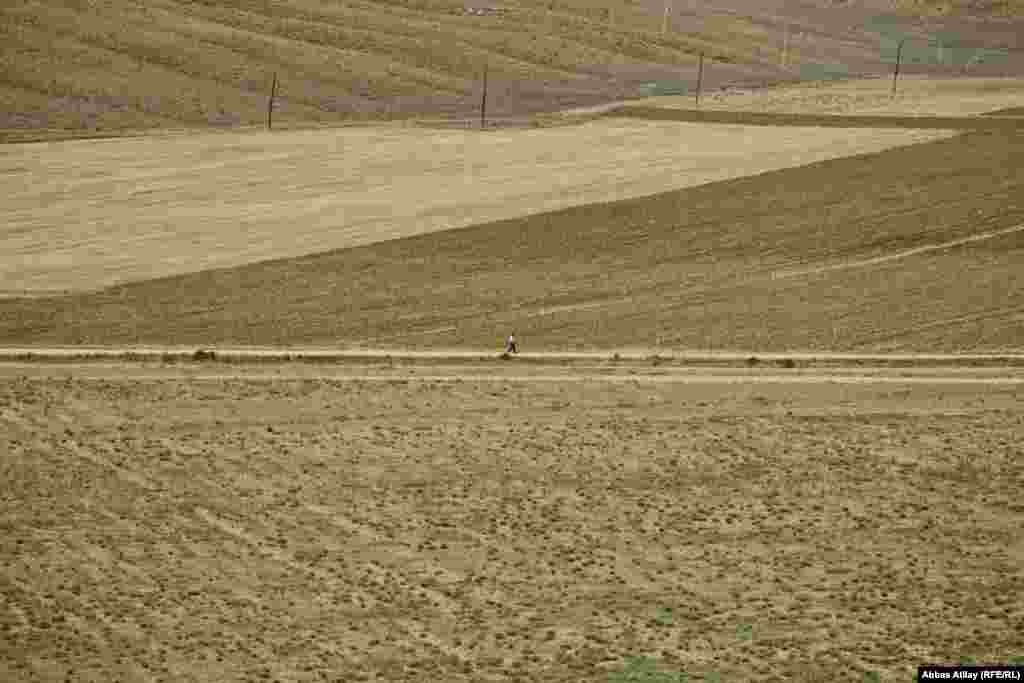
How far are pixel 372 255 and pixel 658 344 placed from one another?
399 inches

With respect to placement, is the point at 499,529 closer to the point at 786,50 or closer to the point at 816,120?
the point at 816,120

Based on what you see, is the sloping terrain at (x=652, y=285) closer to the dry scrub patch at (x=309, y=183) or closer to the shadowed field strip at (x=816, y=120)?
the dry scrub patch at (x=309, y=183)

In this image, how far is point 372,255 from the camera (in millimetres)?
38562

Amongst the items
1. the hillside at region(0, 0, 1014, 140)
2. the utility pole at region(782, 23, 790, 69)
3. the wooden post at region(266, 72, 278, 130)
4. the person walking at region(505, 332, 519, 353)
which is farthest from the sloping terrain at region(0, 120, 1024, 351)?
the utility pole at region(782, 23, 790, 69)

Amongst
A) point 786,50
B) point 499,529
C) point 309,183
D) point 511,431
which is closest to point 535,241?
point 309,183

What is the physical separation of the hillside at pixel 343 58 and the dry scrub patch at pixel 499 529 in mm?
33848

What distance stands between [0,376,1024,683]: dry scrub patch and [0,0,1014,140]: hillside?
33.8 meters

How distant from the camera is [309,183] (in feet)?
160

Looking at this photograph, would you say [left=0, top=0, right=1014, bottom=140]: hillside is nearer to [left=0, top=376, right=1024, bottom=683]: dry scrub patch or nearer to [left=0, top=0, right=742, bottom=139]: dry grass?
[left=0, top=0, right=742, bottom=139]: dry grass

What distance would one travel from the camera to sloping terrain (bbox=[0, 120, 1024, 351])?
30938 millimetres

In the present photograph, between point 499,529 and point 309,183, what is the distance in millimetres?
28728

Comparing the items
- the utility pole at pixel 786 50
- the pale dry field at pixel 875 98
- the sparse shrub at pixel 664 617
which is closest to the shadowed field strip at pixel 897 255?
the sparse shrub at pixel 664 617

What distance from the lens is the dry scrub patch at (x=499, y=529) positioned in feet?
57.7

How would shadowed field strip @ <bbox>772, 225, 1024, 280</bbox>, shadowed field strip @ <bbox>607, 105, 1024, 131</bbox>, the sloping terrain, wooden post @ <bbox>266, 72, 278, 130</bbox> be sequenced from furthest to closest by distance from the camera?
wooden post @ <bbox>266, 72, 278, 130</bbox> < shadowed field strip @ <bbox>607, 105, 1024, 131</bbox> < shadowed field strip @ <bbox>772, 225, 1024, 280</bbox> < the sloping terrain
